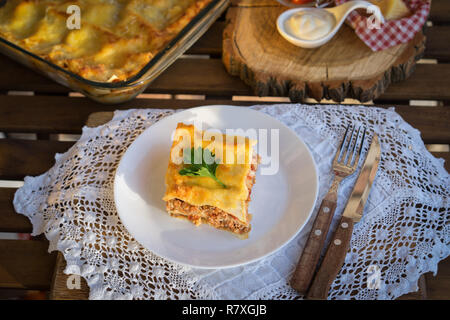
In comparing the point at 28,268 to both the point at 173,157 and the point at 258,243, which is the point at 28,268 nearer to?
the point at 173,157

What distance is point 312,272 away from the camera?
3.99 feet

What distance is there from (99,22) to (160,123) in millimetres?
565

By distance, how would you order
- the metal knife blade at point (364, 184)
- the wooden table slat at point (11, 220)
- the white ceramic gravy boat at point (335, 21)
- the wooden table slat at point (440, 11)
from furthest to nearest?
1. the wooden table slat at point (440, 11)
2. the white ceramic gravy boat at point (335, 21)
3. the wooden table slat at point (11, 220)
4. the metal knife blade at point (364, 184)

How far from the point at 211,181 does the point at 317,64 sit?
26.9 inches

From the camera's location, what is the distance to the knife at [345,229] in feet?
3.90

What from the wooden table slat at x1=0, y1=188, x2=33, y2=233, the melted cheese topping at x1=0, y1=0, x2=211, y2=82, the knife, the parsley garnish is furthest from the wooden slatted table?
the parsley garnish

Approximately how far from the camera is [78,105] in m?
1.71

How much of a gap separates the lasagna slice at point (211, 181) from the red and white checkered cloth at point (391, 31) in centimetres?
68

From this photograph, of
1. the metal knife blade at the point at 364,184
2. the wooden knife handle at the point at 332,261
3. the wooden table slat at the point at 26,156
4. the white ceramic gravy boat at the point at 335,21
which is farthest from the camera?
the white ceramic gravy boat at the point at 335,21

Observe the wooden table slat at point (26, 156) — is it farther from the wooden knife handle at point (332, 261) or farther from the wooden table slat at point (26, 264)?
the wooden knife handle at point (332, 261)

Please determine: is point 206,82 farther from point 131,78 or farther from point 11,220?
point 11,220

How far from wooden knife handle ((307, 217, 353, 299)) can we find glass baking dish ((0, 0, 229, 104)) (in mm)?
805

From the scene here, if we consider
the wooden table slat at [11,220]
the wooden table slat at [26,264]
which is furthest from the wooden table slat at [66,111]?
the wooden table slat at [26,264]

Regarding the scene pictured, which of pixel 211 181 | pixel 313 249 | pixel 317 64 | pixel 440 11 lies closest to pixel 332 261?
pixel 313 249
